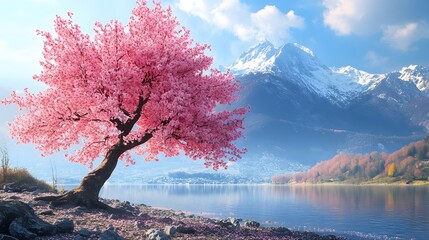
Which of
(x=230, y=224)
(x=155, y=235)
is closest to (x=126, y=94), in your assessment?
(x=155, y=235)

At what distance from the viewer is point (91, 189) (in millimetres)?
32062

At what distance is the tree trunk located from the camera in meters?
31.0

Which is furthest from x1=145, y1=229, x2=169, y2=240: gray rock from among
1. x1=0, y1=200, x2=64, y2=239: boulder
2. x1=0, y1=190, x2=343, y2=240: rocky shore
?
x1=0, y1=200, x2=64, y2=239: boulder

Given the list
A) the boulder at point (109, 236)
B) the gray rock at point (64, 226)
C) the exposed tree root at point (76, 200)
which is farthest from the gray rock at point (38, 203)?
the boulder at point (109, 236)

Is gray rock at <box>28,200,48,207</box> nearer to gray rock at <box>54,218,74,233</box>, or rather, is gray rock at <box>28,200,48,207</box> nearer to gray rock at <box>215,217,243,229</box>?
gray rock at <box>54,218,74,233</box>

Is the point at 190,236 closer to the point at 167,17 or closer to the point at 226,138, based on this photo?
the point at 226,138

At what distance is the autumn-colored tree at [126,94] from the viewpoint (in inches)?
1179

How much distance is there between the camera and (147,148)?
3894 cm

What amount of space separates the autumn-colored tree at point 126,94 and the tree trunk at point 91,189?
8 centimetres

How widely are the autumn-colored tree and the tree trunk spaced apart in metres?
0.08

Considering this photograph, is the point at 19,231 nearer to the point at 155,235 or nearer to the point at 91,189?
the point at 155,235

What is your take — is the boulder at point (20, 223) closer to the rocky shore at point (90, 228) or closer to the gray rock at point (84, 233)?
the rocky shore at point (90, 228)

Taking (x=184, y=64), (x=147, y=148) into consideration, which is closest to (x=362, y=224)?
(x=147, y=148)

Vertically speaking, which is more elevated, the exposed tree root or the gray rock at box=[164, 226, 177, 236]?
the exposed tree root
